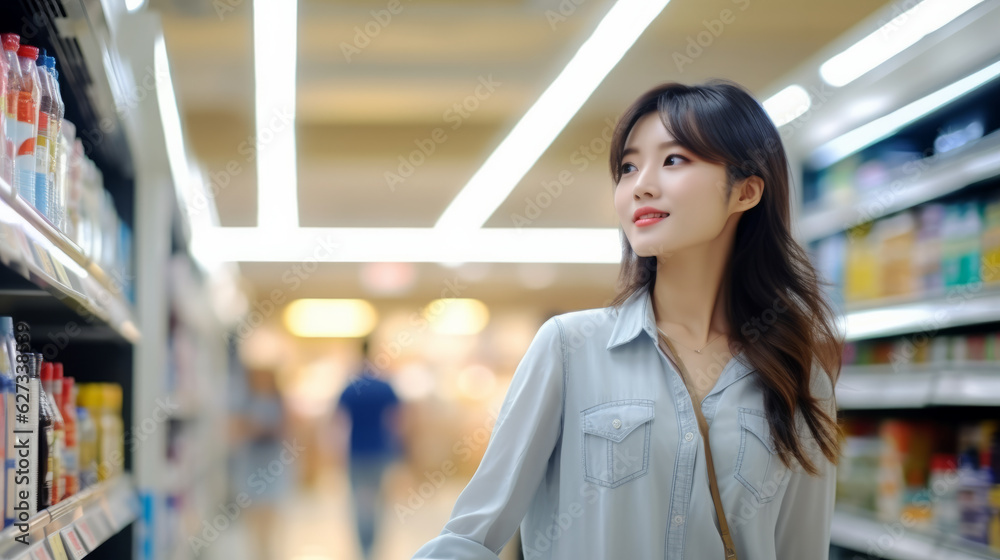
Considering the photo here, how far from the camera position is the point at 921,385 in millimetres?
2803

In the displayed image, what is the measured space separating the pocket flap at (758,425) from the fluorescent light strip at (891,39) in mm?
1720

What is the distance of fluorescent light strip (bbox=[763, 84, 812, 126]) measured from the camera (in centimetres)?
330

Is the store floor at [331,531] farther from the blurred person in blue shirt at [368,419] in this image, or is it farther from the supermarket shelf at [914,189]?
the supermarket shelf at [914,189]

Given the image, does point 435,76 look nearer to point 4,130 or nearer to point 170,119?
point 170,119

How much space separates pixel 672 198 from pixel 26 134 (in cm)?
106

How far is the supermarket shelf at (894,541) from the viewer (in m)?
2.61

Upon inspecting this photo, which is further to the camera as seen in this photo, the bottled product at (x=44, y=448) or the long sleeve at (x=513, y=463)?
the bottled product at (x=44, y=448)

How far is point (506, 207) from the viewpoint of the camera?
31.4 ft

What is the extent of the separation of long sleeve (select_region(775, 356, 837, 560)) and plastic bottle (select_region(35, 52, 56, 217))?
134cm

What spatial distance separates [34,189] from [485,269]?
9.88 m

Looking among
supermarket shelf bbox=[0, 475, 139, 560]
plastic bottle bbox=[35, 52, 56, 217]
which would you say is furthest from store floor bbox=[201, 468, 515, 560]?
plastic bottle bbox=[35, 52, 56, 217]

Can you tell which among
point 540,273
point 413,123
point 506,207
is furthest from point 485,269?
point 413,123

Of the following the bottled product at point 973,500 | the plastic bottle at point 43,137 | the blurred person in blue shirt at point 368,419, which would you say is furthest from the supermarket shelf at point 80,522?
the blurred person in blue shirt at point 368,419

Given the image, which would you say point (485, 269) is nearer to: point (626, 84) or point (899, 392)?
point (626, 84)
